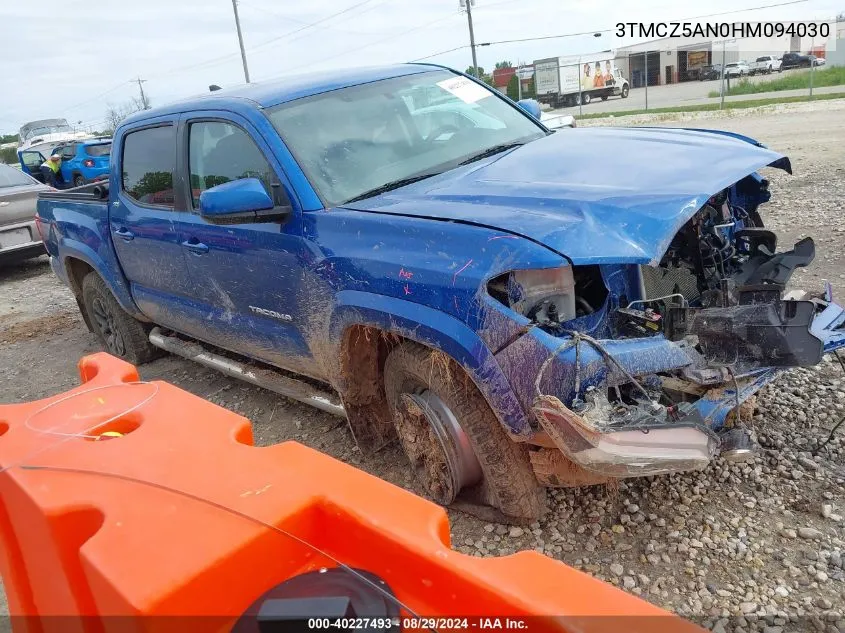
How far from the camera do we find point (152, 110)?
4.53m

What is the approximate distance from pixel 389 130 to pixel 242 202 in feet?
3.11

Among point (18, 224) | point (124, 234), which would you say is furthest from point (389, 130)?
point (18, 224)

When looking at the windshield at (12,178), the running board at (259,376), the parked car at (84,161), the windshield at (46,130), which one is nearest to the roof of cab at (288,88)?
the running board at (259,376)

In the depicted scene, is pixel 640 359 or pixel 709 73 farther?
pixel 709 73

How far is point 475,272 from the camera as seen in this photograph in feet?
7.92

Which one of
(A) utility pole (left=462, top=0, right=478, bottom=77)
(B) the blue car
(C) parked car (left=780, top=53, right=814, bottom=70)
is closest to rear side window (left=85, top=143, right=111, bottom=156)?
(B) the blue car

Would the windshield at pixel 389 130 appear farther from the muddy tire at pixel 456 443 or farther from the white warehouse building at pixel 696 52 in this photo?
the white warehouse building at pixel 696 52

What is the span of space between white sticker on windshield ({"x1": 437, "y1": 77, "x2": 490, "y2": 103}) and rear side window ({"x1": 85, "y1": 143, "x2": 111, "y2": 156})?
51.5 ft

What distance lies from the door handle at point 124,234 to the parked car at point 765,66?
4295cm

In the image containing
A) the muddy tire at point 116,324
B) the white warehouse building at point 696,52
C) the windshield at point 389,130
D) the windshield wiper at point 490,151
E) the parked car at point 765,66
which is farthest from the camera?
the parked car at point 765,66

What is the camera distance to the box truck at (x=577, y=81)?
37.6 m

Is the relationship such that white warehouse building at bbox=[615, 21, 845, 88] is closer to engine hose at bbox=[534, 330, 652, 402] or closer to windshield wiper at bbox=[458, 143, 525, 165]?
windshield wiper at bbox=[458, 143, 525, 165]

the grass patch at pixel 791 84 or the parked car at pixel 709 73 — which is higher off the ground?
the parked car at pixel 709 73

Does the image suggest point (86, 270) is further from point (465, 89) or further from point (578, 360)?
point (578, 360)
